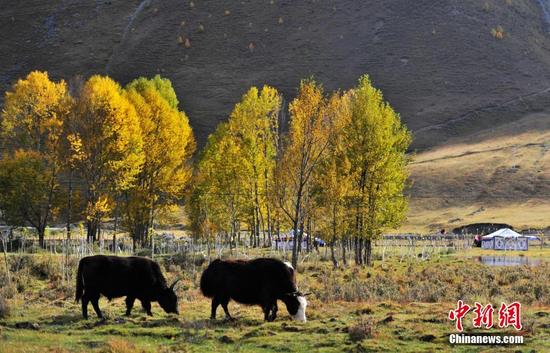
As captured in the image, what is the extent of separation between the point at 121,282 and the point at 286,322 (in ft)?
14.3

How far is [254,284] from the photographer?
705 inches

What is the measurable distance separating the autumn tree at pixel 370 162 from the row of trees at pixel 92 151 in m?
11.9

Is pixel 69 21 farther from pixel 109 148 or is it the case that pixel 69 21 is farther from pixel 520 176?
pixel 109 148

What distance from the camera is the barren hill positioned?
12569 cm

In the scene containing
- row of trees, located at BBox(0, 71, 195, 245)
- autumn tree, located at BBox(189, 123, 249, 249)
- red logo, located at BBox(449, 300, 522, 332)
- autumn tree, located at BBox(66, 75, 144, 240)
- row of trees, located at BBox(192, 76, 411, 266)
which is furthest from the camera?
autumn tree, located at BBox(189, 123, 249, 249)

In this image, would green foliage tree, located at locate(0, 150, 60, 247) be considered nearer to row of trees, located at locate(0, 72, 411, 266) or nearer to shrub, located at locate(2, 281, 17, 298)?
row of trees, located at locate(0, 72, 411, 266)

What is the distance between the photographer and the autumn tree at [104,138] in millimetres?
39406

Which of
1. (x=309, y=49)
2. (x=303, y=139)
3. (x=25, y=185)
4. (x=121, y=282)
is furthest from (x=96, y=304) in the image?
(x=309, y=49)

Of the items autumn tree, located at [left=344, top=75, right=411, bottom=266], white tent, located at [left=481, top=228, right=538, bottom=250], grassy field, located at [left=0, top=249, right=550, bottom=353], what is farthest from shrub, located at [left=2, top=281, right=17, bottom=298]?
white tent, located at [left=481, top=228, right=538, bottom=250]

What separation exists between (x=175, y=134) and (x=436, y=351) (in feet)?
106

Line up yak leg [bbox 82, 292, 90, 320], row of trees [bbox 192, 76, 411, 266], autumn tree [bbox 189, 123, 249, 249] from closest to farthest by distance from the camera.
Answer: yak leg [bbox 82, 292, 90, 320] → row of trees [bbox 192, 76, 411, 266] → autumn tree [bbox 189, 123, 249, 249]

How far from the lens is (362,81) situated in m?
39.9

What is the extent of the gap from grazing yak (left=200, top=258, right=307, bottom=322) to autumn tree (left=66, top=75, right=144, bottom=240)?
22079 mm

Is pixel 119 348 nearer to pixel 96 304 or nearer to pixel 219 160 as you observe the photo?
pixel 96 304
